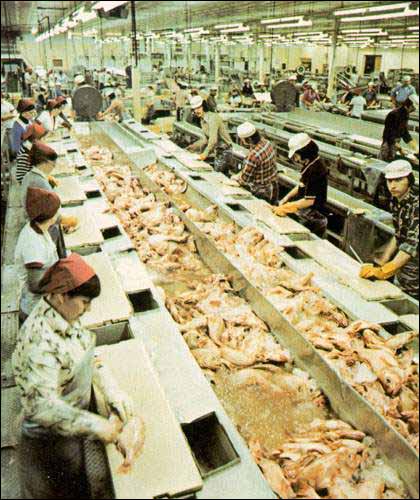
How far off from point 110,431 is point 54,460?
41 cm

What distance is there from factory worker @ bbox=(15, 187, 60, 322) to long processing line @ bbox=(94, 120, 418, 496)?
1.83 metres

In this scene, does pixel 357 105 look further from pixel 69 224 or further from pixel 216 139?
pixel 69 224

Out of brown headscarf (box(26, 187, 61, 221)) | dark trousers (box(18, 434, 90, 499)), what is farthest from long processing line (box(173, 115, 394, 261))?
dark trousers (box(18, 434, 90, 499))

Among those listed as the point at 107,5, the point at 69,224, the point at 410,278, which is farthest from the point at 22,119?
the point at 410,278

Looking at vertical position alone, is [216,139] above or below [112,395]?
above

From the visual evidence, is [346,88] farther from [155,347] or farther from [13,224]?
[155,347]

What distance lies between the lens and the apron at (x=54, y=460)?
247 centimetres

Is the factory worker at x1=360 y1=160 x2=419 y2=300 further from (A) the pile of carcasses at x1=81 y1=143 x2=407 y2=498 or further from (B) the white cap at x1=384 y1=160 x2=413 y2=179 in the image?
(A) the pile of carcasses at x1=81 y1=143 x2=407 y2=498

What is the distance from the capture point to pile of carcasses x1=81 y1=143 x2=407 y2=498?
8.55 feet

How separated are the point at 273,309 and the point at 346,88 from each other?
1821 centimetres

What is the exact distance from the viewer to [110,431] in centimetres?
238

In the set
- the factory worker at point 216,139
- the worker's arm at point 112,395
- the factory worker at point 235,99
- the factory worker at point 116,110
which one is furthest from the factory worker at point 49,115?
the factory worker at point 235,99

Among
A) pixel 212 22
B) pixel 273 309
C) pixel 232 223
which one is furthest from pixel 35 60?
pixel 273 309

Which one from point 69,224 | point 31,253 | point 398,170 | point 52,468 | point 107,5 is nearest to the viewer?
point 52,468
